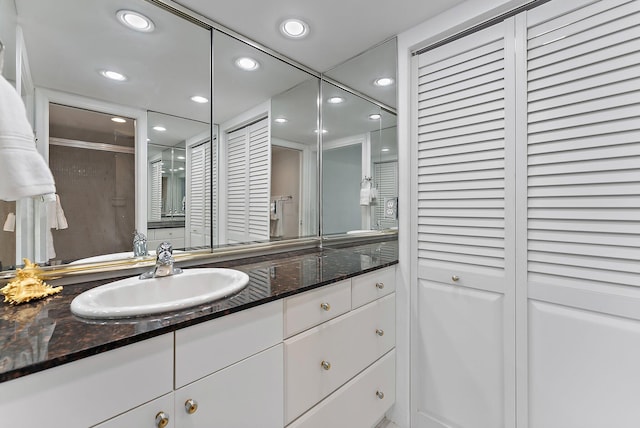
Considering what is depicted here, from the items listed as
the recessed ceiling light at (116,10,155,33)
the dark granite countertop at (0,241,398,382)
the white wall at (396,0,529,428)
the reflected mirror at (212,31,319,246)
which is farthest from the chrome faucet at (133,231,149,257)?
the white wall at (396,0,529,428)

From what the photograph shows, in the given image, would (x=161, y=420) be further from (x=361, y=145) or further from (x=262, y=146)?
(x=361, y=145)

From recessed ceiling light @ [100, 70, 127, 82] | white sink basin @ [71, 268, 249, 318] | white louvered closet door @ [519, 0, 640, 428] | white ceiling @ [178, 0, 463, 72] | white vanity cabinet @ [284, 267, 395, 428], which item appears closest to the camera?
white sink basin @ [71, 268, 249, 318]

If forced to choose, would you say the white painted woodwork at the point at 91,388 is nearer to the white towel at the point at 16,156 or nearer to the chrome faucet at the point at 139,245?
the white towel at the point at 16,156

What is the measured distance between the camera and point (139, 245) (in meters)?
1.28

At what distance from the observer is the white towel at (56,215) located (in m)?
1.10

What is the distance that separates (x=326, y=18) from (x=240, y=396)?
5.78ft

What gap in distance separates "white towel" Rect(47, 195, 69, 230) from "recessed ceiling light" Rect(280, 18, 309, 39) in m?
1.38

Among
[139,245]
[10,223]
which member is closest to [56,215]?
[10,223]

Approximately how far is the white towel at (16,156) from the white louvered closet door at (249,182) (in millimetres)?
854

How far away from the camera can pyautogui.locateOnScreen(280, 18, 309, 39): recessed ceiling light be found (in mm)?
1510

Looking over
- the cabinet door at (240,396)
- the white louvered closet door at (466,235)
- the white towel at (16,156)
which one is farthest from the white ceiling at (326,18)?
the cabinet door at (240,396)

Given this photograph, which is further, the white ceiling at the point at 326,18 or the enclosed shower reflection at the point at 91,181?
the white ceiling at the point at 326,18

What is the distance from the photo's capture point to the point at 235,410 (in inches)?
35.2

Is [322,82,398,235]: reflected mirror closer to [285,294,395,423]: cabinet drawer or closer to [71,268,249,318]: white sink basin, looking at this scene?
[285,294,395,423]: cabinet drawer
